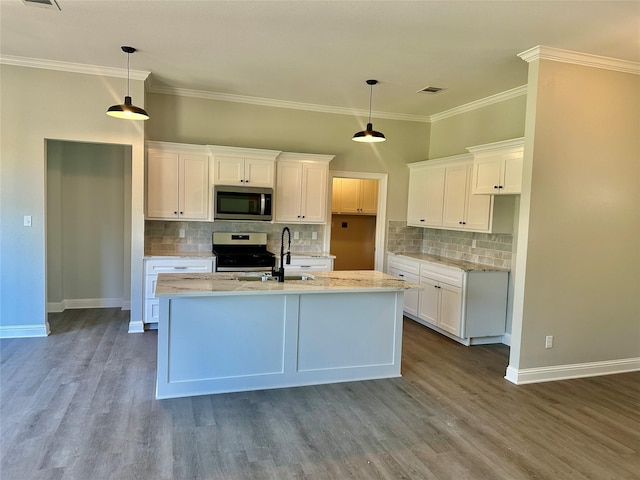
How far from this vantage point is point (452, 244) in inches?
231

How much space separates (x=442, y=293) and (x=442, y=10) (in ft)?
10.5

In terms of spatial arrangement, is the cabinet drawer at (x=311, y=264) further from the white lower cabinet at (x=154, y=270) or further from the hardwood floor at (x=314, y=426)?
the hardwood floor at (x=314, y=426)

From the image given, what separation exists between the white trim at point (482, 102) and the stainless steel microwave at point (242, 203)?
2.77 m

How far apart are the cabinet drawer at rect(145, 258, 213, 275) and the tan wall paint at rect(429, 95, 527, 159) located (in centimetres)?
367

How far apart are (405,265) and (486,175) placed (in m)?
1.76

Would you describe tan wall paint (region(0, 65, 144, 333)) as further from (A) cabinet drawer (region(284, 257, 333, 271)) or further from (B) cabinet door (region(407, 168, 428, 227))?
(B) cabinet door (region(407, 168, 428, 227))

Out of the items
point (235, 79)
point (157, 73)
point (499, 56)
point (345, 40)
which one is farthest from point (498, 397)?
point (157, 73)

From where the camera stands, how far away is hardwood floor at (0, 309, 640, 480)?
247 centimetres

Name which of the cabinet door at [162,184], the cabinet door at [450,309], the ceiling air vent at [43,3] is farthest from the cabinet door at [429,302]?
the ceiling air vent at [43,3]

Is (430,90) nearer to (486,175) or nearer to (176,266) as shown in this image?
(486,175)

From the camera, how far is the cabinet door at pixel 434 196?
565 cm

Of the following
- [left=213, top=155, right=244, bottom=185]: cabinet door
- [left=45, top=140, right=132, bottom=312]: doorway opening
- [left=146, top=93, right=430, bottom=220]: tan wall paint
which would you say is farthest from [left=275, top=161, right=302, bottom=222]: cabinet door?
[left=45, top=140, right=132, bottom=312]: doorway opening

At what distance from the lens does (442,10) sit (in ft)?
9.71

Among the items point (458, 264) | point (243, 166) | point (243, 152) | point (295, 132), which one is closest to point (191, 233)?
point (243, 166)
